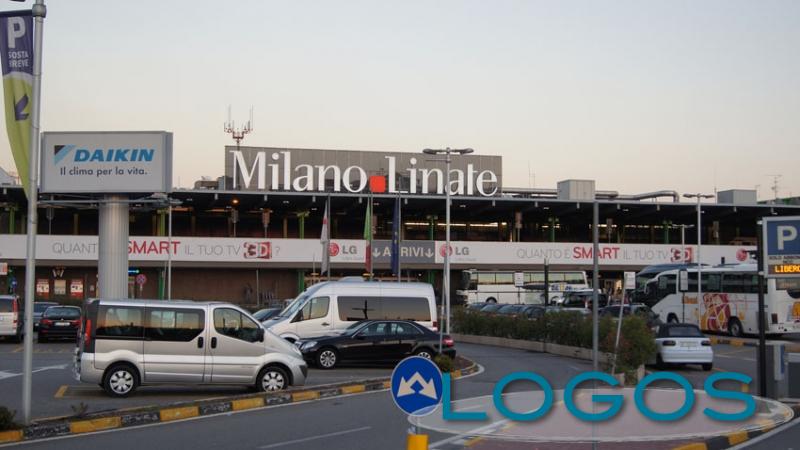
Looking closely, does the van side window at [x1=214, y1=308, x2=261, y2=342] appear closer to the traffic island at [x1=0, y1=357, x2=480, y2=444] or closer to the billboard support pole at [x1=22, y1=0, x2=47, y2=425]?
the traffic island at [x1=0, y1=357, x2=480, y2=444]

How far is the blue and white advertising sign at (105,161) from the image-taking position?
26797mm

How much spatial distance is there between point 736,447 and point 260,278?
55.3 meters

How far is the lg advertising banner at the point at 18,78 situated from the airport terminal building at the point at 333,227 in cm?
4241

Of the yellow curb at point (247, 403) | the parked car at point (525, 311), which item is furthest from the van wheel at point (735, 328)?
the yellow curb at point (247, 403)

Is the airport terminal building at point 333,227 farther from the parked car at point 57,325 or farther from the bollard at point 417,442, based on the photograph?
the bollard at point 417,442

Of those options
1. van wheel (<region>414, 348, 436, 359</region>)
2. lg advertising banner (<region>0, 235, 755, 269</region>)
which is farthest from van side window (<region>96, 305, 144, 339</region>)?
lg advertising banner (<region>0, 235, 755, 269</region>)

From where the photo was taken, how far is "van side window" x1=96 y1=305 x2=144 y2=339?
18500mm

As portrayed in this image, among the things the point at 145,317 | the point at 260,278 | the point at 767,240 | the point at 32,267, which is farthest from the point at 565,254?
the point at 32,267

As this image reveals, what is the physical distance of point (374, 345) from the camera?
86.6ft

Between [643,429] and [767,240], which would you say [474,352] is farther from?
[643,429]

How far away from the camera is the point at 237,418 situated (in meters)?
16.4

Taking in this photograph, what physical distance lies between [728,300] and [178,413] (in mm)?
31850

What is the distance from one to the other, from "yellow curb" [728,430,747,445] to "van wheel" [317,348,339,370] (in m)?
13.6

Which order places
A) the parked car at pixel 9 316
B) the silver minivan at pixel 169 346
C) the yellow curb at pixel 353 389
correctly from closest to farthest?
1. the silver minivan at pixel 169 346
2. the yellow curb at pixel 353 389
3. the parked car at pixel 9 316
